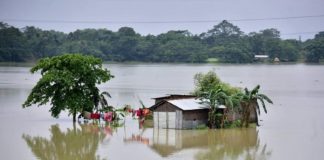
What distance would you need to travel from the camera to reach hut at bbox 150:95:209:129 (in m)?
36.5

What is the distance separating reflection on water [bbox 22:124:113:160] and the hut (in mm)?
2715

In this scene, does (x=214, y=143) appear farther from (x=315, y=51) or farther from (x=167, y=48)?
(x=315, y=51)

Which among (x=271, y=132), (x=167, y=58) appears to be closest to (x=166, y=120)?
(x=271, y=132)

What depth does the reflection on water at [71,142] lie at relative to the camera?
99.8ft

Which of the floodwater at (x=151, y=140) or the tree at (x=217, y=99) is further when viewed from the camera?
the tree at (x=217, y=99)

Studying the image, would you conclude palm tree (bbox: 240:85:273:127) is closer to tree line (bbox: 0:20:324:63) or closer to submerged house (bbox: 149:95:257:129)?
submerged house (bbox: 149:95:257:129)

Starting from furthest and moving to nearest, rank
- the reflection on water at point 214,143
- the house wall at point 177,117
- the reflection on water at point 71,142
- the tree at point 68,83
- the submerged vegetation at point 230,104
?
the tree at point 68,83 → the submerged vegetation at point 230,104 → the house wall at point 177,117 → the reflection on water at point 214,143 → the reflection on water at point 71,142

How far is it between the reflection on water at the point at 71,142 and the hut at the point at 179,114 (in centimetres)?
271

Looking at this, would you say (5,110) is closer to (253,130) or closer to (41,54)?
(253,130)

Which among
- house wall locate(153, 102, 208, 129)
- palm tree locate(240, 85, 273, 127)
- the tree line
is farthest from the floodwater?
the tree line

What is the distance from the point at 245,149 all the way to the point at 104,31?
148 metres

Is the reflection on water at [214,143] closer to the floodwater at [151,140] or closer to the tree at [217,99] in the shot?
the floodwater at [151,140]

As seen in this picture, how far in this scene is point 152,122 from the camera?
39.3 m

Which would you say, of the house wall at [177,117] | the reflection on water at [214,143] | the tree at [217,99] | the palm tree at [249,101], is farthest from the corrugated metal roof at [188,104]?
the palm tree at [249,101]
